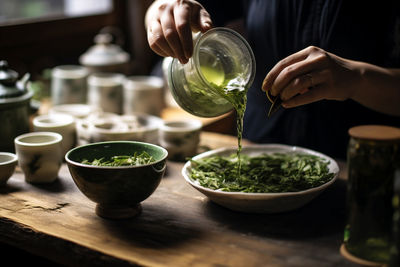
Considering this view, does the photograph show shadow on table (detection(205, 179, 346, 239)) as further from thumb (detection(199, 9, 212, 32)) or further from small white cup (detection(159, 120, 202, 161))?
thumb (detection(199, 9, 212, 32))

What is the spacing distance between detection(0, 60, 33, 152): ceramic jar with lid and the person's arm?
1.07 meters

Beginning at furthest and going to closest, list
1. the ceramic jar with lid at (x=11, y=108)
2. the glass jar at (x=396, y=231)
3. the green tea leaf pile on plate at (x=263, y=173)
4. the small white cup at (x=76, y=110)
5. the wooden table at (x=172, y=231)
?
the small white cup at (x=76, y=110) < the ceramic jar with lid at (x=11, y=108) < the green tea leaf pile on plate at (x=263, y=173) < the wooden table at (x=172, y=231) < the glass jar at (x=396, y=231)

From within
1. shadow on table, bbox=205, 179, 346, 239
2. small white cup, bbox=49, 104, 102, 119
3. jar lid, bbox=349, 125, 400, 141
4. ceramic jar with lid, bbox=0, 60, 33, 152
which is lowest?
shadow on table, bbox=205, 179, 346, 239

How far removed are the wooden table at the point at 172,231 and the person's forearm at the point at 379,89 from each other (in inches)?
13.0

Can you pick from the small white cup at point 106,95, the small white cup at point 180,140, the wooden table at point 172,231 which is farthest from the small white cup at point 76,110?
the wooden table at point 172,231

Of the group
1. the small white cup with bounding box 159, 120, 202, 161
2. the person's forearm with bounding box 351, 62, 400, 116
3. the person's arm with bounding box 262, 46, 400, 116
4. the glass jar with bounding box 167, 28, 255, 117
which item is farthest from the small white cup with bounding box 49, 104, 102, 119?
the person's forearm with bounding box 351, 62, 400, 116

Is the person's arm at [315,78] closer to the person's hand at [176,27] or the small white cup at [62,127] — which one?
the person's hand at [176,27]

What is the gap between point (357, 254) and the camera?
4.13ft

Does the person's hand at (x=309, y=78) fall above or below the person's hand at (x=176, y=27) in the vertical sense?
below

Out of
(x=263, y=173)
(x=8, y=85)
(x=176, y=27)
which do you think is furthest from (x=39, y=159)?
(x=263, y=173)

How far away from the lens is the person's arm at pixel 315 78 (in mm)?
1453

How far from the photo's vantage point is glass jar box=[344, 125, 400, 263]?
1197mm

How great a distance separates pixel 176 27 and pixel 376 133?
745 millimetres

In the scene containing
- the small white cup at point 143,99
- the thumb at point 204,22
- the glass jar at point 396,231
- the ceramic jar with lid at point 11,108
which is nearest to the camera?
the glass jar at point 396,231
